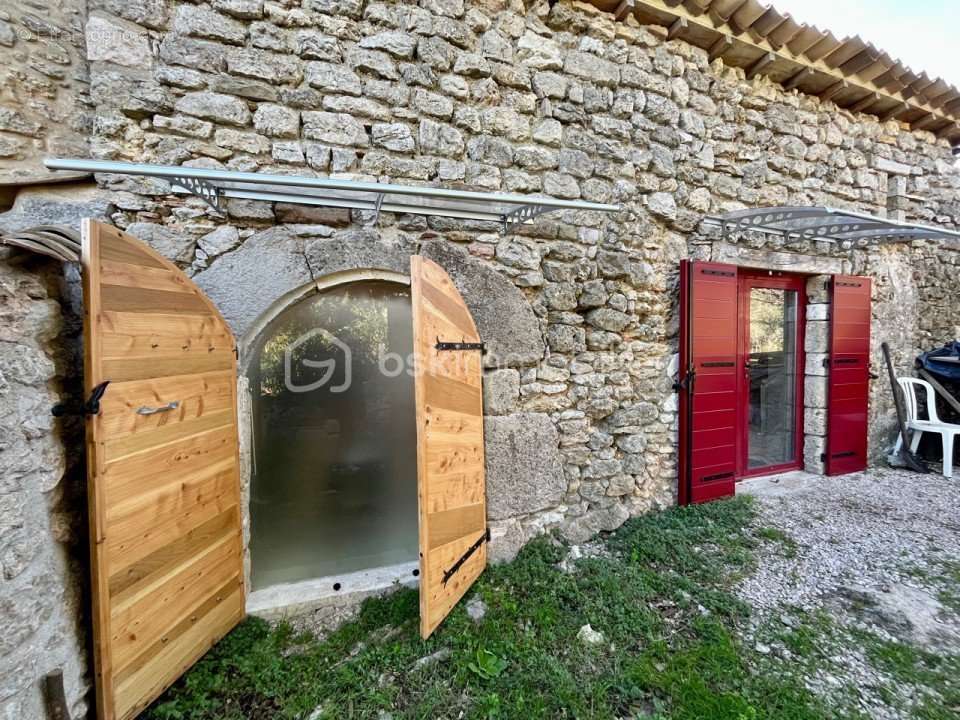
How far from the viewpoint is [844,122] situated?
12.3ft

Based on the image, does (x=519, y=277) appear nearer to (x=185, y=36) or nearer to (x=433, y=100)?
(x=433, y=100)

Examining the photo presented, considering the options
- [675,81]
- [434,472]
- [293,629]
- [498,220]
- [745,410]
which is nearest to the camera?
[434,472]

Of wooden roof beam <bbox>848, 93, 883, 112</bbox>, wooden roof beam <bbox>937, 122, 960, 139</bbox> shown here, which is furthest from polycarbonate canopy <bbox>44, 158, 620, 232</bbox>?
wooden roof beam <bbox>937, 122, 960, 139</bbox>

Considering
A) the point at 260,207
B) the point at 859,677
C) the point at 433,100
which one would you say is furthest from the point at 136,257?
the point at 859,677

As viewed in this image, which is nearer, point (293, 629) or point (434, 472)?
point (434, 472)

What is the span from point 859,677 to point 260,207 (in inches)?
150

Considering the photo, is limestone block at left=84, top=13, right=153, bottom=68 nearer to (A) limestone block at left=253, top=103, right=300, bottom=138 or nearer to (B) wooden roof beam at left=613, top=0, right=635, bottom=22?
(A) limestone block at left=253, top=103, right=300, bottom=138

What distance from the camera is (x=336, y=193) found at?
2.18m

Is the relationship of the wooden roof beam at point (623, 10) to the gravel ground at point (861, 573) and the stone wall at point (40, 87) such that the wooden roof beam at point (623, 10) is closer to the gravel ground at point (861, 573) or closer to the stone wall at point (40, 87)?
the stone wall at point (40, 87)

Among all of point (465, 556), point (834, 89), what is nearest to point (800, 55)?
point (834, 89)

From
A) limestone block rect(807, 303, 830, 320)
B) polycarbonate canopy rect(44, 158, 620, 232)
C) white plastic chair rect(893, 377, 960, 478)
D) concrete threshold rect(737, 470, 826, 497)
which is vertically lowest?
concrete threshold rect(737, 470, 826, 497)

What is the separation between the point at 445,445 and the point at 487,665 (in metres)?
1.05

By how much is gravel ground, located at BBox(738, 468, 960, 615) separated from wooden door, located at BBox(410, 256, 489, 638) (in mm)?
1702

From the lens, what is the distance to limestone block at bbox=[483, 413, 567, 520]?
2.54 metres
